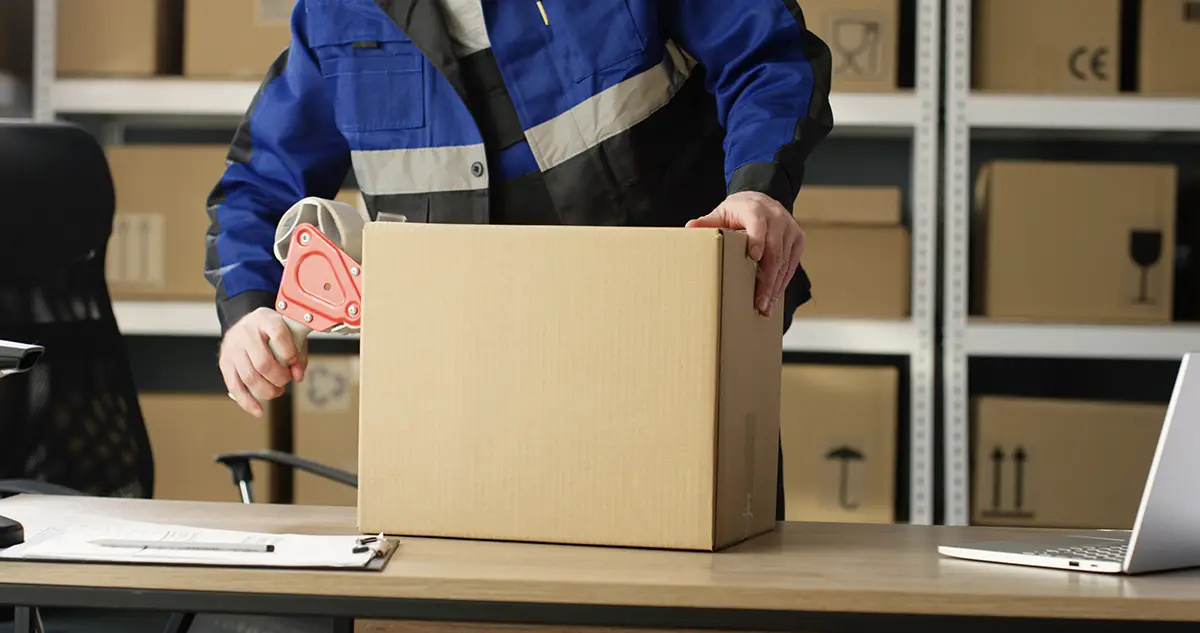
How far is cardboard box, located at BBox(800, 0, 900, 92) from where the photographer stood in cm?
215

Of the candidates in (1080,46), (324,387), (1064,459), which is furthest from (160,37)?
(1064,459)

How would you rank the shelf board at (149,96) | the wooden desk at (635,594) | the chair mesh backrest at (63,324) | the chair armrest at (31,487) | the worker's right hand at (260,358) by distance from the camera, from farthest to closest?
the shelf board at (149,96)
the chair mesh backrest at (63,324)
the chair armrest at (31,487)
the worker's right hand at (260,358)
the wooden desk at (635,594)

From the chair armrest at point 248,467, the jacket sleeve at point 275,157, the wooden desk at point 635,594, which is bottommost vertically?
the chair armrest at point 248,467

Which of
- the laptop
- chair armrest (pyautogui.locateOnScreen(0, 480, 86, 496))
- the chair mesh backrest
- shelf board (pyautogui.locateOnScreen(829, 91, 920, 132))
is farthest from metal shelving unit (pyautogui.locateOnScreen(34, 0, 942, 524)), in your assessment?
the laptop

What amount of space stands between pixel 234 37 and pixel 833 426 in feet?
4.31

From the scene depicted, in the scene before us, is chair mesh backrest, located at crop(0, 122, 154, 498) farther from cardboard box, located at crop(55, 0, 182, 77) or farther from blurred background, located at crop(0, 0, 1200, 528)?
cardboard box, located at crop(55, 0, 182, 77)

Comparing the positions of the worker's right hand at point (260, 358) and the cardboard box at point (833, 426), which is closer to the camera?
the worker's right hand at point (260, 358)

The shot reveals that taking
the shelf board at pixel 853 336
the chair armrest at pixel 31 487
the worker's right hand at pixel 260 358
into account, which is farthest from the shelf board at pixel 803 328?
the worker's right hand at pixel 260 358

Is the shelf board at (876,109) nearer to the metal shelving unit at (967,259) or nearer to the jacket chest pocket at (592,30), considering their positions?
the metal shelving unit at (967,259)

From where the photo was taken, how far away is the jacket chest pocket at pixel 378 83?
1113mm

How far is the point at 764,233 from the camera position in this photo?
2.76 feet

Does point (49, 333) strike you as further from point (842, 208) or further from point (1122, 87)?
point (1122, 87)

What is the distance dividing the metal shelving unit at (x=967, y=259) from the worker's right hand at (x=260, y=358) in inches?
60.3

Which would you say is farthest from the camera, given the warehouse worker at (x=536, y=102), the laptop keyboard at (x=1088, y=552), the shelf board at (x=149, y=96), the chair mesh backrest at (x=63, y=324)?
the shelf board at (x=149, y=96)
